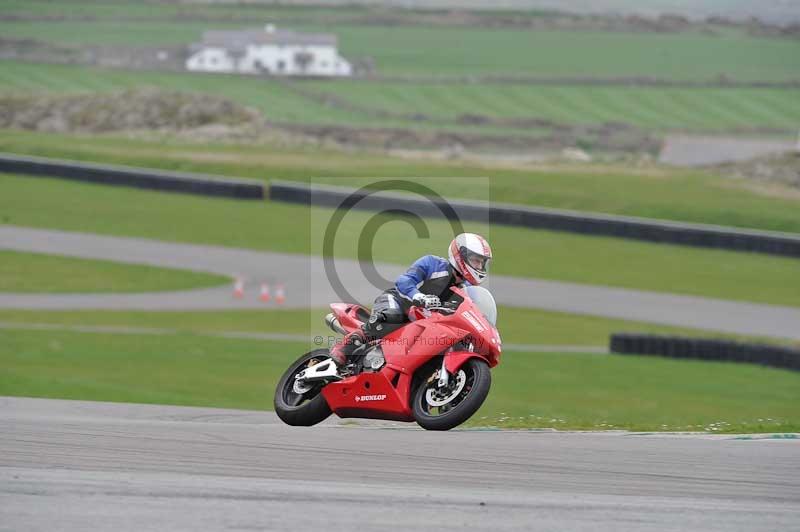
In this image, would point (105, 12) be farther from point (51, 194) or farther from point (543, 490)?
point (543, 490)

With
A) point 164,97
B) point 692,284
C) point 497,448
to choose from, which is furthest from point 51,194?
point 497,448

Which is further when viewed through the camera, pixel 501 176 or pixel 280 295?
pixel 501 176

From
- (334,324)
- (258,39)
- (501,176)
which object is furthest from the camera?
(258,39)

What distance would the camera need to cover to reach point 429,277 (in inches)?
430

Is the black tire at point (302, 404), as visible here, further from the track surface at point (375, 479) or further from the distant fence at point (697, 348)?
the distant fence at point (697, 348)

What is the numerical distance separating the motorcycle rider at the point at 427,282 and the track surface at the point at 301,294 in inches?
467

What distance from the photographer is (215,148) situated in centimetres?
4634

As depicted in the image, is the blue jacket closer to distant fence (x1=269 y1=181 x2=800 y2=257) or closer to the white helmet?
the white helmet

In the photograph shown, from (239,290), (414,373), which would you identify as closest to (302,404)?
(414,373)

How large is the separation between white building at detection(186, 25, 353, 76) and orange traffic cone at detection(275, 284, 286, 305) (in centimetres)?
8475

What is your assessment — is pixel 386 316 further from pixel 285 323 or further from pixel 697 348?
pixel 285 323

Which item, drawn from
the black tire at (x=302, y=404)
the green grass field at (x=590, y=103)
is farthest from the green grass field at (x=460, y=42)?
the black tire at (x=302, y=404)

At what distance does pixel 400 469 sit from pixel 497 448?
1.34 meters

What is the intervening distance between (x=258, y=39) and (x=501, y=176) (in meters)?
77.3
